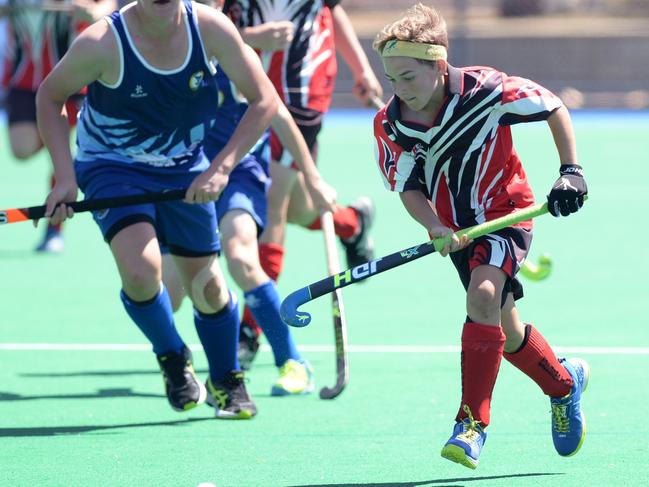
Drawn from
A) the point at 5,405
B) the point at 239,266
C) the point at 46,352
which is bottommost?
the point at 46,352

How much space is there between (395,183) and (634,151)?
30.9 feet

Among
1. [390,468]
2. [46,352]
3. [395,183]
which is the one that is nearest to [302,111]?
[46,352]

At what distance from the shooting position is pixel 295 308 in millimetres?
3947

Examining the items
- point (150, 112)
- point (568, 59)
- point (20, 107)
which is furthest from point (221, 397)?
point (568, 59)

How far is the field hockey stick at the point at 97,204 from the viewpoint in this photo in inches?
168

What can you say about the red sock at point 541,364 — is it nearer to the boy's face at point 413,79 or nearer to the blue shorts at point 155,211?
the boy's face at point 413,79

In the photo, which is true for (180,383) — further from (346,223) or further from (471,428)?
(346,223)

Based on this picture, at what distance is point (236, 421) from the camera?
4641mm

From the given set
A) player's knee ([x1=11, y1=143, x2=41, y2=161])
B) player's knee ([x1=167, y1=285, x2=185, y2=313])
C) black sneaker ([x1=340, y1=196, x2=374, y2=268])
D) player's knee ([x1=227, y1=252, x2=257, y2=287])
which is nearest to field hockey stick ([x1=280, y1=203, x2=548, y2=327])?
player's knee ([x1=227, y1=252, x2=257, y2=287])

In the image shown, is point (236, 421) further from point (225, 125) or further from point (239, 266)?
point (225, 125)

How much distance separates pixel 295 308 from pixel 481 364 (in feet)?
1.86

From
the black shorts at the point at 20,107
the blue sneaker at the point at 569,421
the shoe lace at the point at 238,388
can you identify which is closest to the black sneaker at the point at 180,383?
→ the shoe lace at the point at 238,388

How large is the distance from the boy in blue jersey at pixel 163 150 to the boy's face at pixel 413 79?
2.23 feet

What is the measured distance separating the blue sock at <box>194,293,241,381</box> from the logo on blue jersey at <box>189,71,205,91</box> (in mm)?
795
